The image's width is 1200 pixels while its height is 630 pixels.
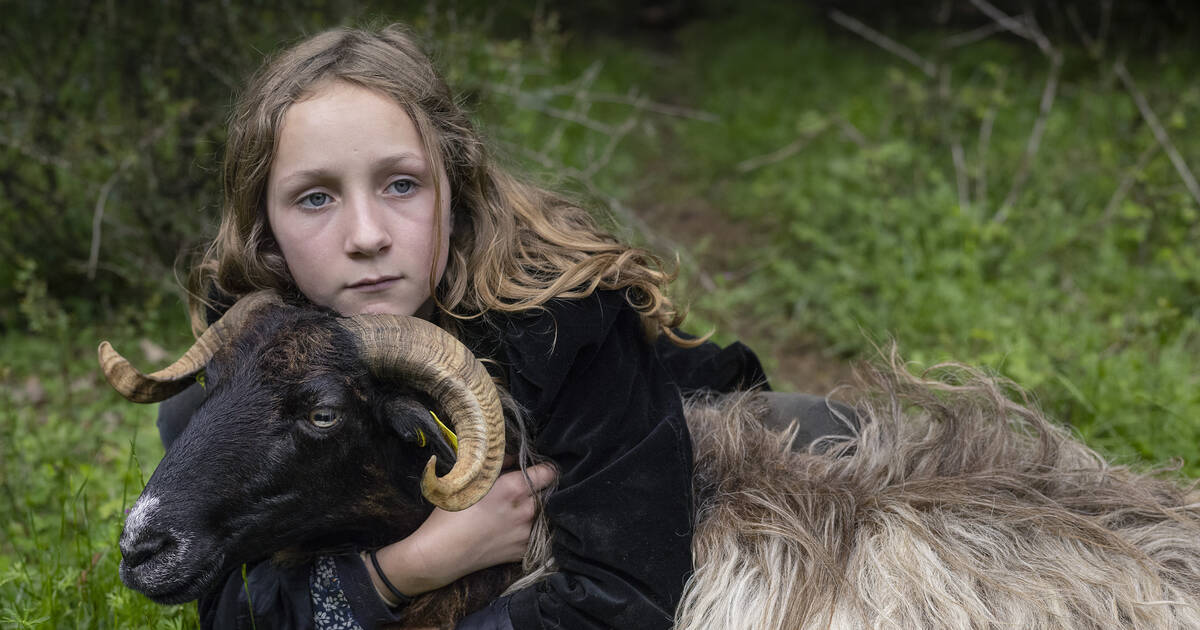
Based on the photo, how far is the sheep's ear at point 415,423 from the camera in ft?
8.15

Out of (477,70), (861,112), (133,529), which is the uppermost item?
(133,529)

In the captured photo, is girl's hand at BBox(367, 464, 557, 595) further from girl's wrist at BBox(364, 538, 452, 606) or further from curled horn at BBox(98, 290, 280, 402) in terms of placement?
curled horn at BBox(98, 290, 280, 402)

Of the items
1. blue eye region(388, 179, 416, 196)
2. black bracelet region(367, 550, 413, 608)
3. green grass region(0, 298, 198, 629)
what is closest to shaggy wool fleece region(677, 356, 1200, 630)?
black bracelet region(367, 550, 413, 608)

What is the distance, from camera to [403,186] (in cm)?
268

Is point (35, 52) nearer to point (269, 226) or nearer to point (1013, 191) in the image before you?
point (269, 226)

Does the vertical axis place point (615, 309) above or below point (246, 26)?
above

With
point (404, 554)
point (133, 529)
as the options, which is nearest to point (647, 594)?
point (404, 554)

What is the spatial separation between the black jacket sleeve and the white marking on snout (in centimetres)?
93

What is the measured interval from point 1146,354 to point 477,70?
403cm

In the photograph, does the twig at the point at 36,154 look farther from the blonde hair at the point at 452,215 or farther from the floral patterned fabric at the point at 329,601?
the floral patterned fabric at the point at 329,601

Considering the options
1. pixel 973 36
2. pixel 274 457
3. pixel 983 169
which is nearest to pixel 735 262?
pixel 983 169

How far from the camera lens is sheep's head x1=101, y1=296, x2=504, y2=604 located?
2334 millimetres

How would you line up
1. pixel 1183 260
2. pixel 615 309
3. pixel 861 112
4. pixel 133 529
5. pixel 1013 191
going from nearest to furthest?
1. pixel 133 529
2. pixel 615 309
3. pixel 1183 260
4. pixel 1013 191
5. pixel 861 112

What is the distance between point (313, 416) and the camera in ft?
8.13
